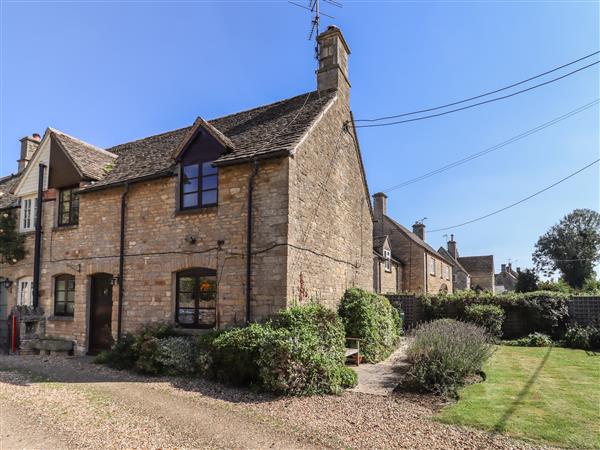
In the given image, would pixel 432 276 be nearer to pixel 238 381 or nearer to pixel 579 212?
pixel 238 381

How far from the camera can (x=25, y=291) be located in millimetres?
15320

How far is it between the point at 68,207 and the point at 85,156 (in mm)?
2077

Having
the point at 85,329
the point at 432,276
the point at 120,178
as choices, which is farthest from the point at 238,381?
the point at 432,276

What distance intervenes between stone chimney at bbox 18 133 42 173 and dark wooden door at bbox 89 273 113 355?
468 inches

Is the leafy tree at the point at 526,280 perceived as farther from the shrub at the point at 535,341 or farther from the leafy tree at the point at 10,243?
the leafy tree at the point at 10,243

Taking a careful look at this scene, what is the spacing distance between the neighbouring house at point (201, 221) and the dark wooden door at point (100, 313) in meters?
0.03

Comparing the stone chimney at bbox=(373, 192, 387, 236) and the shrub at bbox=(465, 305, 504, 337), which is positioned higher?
the stone chimney at bbox=(373, 192, 387, 236)

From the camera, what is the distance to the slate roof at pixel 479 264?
52906mm

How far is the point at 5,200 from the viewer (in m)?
17.8

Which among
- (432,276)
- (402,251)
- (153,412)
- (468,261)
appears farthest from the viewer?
(468,261)

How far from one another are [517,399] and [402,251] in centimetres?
2225

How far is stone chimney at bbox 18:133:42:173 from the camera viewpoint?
2112cm

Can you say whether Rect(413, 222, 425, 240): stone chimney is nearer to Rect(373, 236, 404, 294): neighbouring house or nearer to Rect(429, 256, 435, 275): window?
Rect(429, 256, 435, 275): window

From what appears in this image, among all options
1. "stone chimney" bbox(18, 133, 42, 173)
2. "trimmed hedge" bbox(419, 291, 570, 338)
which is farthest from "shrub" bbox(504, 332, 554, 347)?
"stone chimney" bbox(18, 133, 42, 173)
